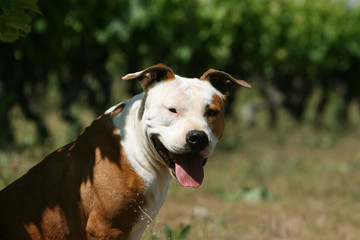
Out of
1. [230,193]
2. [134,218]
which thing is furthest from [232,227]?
[134,218]

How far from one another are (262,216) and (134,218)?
4.15 meters

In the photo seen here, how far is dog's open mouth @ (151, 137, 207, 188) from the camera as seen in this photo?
3613 mm

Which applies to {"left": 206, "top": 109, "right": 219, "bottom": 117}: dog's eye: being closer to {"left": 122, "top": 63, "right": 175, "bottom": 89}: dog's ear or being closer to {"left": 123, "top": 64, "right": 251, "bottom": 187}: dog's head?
{"left": 123, "top": 64, "right": 251, "bottom": 187}: dog's head

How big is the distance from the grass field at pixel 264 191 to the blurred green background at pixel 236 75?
0.03 m

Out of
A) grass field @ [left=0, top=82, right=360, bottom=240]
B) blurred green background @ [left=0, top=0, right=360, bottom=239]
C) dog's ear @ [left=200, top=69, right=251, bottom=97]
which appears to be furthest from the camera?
blurred green background @ [left=0, top=0, right=360, bottom=239]

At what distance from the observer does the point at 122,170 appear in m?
3.68

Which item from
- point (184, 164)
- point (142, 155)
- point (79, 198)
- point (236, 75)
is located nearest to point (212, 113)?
point (184, 164)

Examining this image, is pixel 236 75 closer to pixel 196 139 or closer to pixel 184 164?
pixel 184 164

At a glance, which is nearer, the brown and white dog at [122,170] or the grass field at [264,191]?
the brown and white dog at [122,170]

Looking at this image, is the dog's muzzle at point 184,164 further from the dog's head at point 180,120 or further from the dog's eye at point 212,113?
the dog's eye at point 212,113

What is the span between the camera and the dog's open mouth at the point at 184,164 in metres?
3.61

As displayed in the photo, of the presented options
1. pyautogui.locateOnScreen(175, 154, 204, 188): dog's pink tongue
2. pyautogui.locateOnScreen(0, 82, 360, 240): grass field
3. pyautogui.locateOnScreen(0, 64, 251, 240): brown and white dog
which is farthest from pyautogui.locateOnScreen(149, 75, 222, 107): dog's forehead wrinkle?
pyautogui.locateOnScreen(0, 82, 360, 240): grass field

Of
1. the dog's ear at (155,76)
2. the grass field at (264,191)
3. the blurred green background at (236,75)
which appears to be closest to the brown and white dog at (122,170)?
the dog's ear at (155,76)

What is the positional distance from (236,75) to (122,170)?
47.2 ft
